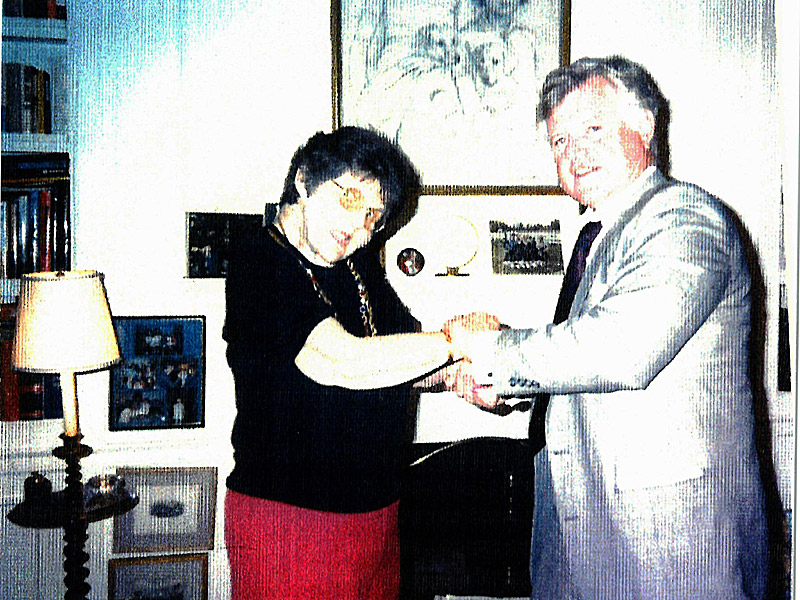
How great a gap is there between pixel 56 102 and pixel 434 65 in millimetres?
689

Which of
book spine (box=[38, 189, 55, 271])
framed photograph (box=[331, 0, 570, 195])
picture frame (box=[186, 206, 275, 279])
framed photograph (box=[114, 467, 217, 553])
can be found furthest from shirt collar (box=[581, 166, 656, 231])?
book spine (box=[38, 189, 55, 271])

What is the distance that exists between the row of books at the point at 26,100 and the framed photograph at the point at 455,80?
513mm

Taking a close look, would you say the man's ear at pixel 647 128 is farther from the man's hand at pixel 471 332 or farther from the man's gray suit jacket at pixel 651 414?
the man's hand at pixel 471 332

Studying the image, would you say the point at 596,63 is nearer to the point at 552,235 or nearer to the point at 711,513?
the point at 552,235

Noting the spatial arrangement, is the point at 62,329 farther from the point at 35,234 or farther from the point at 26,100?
the point at 26,100

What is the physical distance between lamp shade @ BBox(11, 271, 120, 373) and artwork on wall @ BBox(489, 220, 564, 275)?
2.44ft

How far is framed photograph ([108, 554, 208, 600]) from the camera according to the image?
1.34 meters

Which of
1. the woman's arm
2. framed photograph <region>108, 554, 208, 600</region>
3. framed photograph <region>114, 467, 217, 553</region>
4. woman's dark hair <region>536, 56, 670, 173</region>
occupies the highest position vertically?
woman's dark hair <region>536, 56, 670, 173</region>

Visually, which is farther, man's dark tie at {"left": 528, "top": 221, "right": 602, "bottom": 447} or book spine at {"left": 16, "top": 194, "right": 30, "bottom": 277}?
man's dark tie at {"left": 528, "top": 221, "right": 602, "bottom": 447}

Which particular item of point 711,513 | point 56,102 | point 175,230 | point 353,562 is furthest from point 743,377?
point 56,102

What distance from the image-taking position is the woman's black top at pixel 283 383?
135cm

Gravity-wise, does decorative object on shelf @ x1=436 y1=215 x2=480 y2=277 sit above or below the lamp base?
above

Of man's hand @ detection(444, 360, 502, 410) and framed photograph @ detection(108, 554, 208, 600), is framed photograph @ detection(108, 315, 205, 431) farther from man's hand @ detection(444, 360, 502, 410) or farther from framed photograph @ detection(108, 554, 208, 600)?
man's hand @ detection(444, 360, 502, 410)

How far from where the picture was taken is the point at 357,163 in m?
1.37
